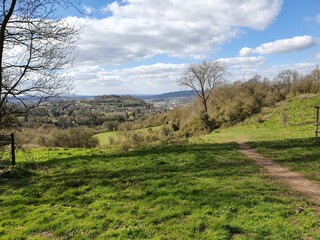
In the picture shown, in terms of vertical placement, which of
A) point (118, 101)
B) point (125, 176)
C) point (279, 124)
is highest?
point (118, 101)

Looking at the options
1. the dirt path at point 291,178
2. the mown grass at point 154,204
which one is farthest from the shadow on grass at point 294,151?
the mown grass at point 154,204

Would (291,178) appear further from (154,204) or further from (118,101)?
(118,101)

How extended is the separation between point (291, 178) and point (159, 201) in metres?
4.98

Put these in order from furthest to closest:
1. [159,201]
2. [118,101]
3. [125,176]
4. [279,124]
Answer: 1. [118,101]
2. [279,124]
3. [125,176]
4. [159,201]

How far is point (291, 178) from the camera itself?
1062 cm

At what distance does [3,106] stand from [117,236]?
7.82 m

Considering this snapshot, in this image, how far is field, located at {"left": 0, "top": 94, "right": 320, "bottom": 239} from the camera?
6.68 m

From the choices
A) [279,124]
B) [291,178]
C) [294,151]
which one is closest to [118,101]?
[279,124]

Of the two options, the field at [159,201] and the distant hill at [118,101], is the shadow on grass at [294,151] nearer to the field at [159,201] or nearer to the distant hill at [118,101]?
the field at [159,201]

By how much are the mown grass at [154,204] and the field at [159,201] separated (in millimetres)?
22

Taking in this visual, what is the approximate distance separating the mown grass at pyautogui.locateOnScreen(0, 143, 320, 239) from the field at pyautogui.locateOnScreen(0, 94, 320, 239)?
0.07ft

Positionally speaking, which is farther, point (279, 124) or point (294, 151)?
point (279, 124)

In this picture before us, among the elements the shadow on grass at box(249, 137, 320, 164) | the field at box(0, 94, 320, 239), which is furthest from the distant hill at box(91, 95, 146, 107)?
the field at box(0, 94, 320, 239)

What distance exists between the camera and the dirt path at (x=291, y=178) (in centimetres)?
891
